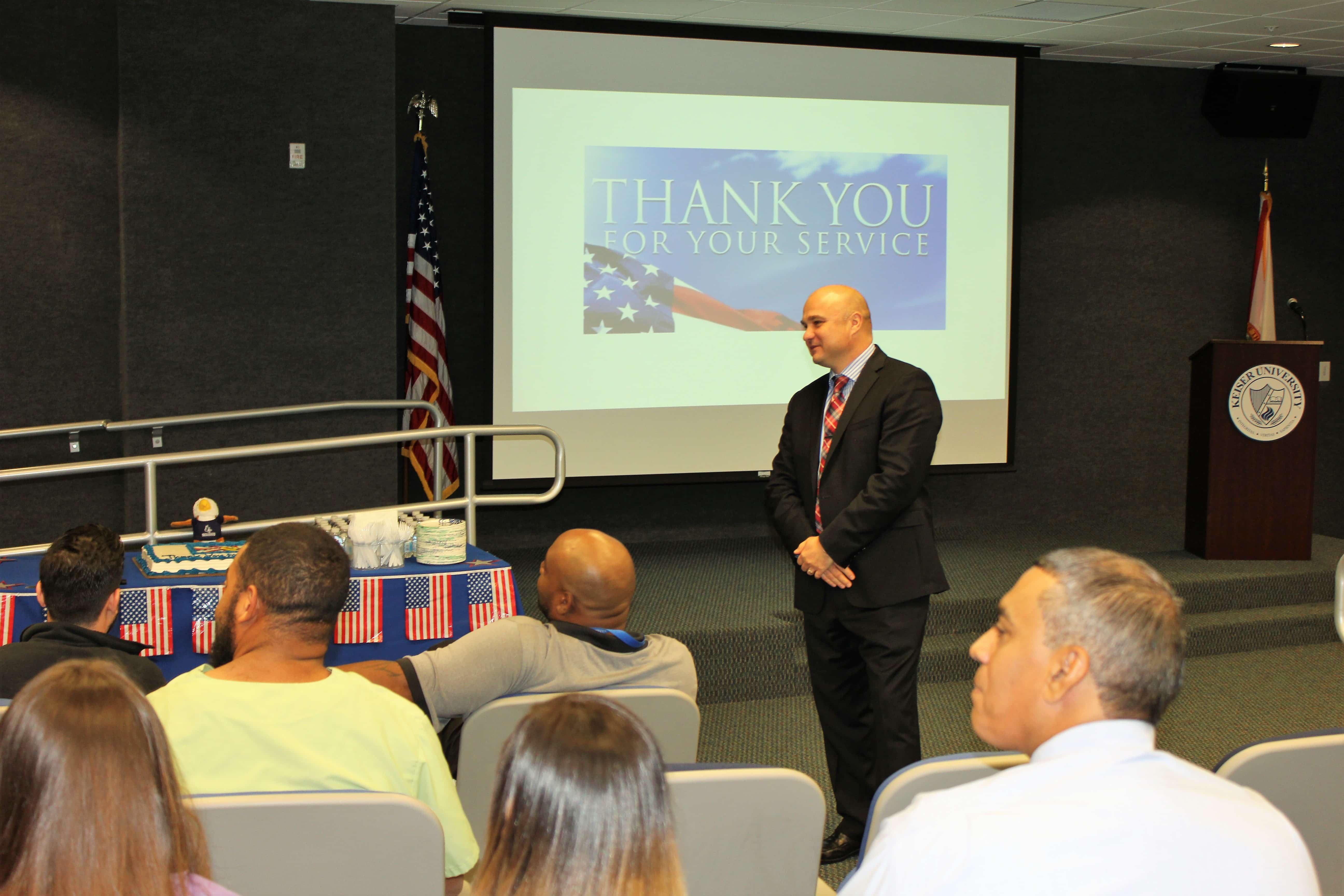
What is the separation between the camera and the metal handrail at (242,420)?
462 cm

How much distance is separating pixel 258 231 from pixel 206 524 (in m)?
1.97

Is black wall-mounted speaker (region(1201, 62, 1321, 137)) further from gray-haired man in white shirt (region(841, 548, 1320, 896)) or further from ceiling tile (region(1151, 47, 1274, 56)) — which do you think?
gray-haired man in white shirt (region(841, 548, 1320, 896))

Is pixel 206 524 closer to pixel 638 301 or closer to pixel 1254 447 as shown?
pixel 638 301

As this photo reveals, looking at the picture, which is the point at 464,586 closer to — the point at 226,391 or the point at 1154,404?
the point at 226,391

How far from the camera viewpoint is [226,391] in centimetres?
544

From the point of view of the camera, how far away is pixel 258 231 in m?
5.43

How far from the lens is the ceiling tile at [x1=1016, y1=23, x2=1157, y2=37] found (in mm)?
6156

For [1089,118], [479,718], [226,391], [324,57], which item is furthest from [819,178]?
[479,718]

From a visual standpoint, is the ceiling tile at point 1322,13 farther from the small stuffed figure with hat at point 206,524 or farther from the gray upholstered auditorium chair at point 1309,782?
the small stuffed figure with hat at point 206,524

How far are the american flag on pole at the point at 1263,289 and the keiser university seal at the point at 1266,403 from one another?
455 mm

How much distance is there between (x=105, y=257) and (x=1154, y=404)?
5890mm

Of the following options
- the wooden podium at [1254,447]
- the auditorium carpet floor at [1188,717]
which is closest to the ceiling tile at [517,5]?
the auditorium carpet floor at [1188,717]

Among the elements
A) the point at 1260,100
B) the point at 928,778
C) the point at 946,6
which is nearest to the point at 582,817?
the point at 928,778

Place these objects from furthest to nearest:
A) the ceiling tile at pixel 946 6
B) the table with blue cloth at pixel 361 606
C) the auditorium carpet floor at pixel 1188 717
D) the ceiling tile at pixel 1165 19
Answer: the ceiling tile at pixel 1165 19 → the ceiling tile at pixel 946 6 → the auditorium carpet floor at pixel 1188 717 → the table with blue cloth at pixel 361 606
